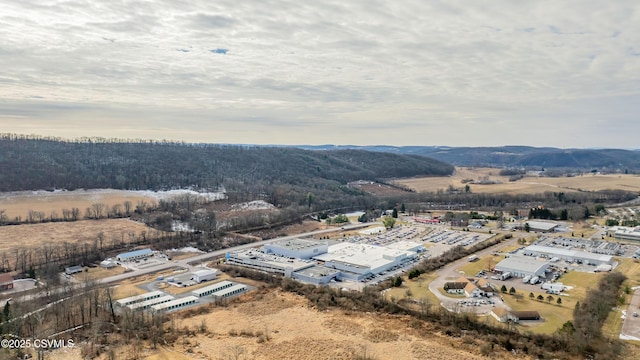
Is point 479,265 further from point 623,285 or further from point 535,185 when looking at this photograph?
point 535,185

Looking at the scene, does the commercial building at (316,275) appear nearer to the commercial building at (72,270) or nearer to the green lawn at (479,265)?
the green lawn at (479,265)

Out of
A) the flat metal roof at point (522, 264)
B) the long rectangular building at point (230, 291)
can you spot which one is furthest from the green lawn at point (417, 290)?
the long rectangular building at point (230, 291)

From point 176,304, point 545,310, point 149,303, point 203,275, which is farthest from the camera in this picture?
point 203,275

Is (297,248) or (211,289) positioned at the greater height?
(297,248)

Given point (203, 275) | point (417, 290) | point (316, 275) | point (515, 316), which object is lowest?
point (203, 275)

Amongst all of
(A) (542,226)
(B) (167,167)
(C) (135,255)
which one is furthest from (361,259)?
(B) (167,167)

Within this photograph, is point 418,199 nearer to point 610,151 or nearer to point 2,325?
point 2,325

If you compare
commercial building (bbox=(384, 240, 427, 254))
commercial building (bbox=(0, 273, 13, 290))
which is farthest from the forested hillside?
commercial building (bbox=(0, 273, 13, 290))
